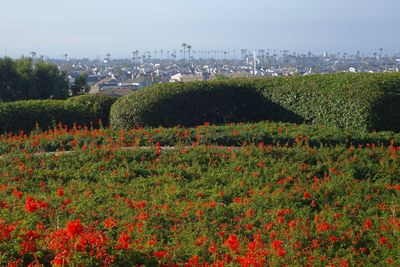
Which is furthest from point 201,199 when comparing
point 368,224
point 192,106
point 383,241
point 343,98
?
point 192,106

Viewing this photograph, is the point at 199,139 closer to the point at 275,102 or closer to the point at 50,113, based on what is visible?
the point at 275,102

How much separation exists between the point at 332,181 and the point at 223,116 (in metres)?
6.34

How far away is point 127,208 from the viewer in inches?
225

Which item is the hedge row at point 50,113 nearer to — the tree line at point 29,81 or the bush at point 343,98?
the bush at point 343,98

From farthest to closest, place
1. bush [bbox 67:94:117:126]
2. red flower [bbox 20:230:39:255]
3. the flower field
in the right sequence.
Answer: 1. bush [bbox 67:94:117:126]
2. the flower field
3. red flower [bbox 20:230:39:255]

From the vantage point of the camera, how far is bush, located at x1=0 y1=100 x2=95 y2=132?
37.6 ft

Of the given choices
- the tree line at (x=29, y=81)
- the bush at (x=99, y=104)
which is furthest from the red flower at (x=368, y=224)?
the tree line at (x=29, y=81)

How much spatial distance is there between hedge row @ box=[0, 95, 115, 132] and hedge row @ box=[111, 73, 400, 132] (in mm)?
1008

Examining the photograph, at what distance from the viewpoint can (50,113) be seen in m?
11.9

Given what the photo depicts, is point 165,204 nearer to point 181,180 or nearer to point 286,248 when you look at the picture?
point 181,180

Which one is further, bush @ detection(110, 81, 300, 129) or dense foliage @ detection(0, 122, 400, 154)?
bush @ detection(110, 81, 300, 129)

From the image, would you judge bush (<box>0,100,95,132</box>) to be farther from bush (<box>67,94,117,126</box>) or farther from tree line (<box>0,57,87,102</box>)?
tree line (<box>0,57,87,102</box>)

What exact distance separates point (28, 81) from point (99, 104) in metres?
12.5

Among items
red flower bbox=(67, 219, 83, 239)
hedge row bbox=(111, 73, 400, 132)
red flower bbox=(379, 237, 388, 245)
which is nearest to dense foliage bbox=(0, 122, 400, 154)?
hedge row bbox=(111, 73, 400, 132)
